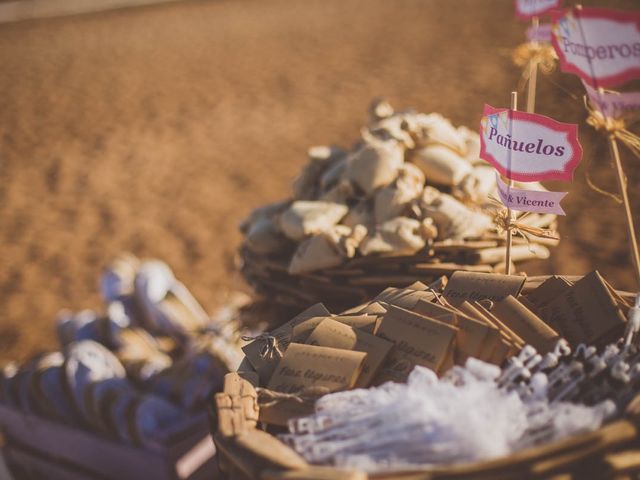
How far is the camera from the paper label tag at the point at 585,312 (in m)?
1.00

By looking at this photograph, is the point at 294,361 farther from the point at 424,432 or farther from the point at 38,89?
the point at 38,89

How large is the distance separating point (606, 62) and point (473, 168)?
656 millimetres

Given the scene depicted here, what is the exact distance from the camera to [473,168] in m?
1.67

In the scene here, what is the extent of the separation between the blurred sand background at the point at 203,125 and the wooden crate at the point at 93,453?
104cm

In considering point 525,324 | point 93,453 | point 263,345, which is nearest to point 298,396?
point 263,345

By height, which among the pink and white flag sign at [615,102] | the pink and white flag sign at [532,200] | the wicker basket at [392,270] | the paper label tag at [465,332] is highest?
the pink and white flag sign at [615,102]

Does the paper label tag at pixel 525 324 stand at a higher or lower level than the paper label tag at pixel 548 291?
higher

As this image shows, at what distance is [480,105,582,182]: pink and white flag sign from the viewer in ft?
3.54

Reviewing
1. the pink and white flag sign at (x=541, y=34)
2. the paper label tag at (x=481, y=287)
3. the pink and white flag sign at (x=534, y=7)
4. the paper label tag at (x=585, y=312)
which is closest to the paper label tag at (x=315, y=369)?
the paper label tag at (x=481, y=287)

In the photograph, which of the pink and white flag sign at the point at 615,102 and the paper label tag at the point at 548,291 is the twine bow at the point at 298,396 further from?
the pink and white flag sign at the point at 615,102

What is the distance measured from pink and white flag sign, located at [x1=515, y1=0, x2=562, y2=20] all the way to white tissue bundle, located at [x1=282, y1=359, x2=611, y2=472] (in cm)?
117

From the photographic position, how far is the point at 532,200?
1.14 metres

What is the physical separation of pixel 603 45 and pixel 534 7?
0.72 m

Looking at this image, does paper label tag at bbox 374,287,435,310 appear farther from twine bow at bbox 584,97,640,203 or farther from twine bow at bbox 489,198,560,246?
twine bow at bbox 584,97,640,203
